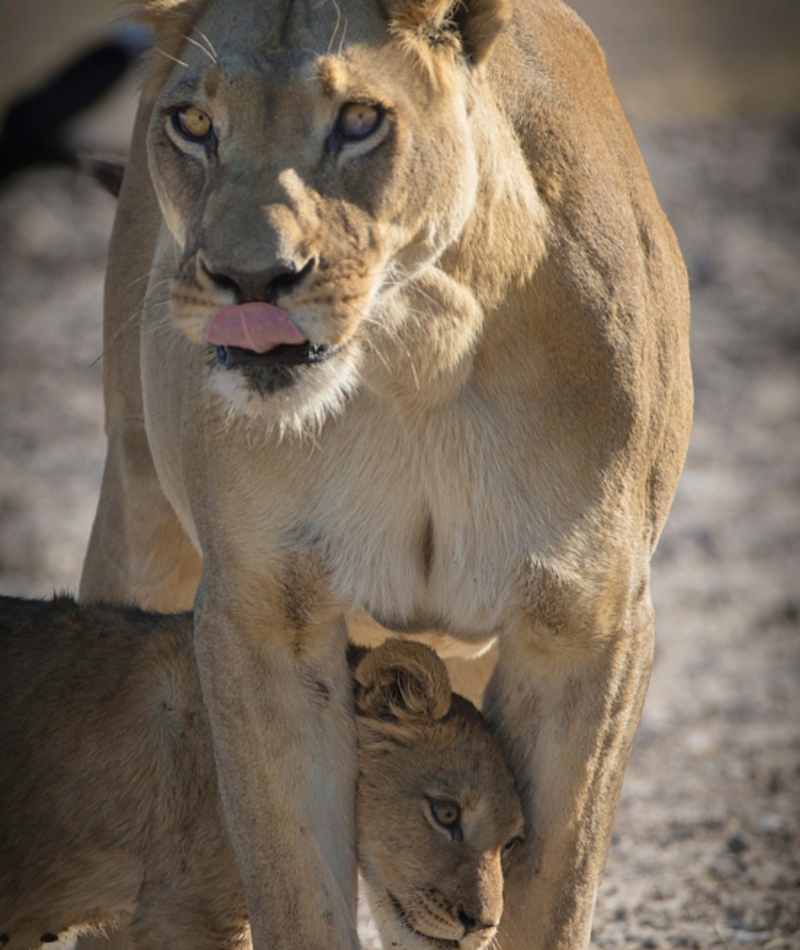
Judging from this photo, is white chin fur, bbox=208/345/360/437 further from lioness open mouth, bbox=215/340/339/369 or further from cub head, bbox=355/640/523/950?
cub head, bbox=355/640/523/950

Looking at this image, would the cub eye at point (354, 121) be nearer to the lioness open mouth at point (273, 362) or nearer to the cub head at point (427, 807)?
the lioness open mouth at point (273, 362)

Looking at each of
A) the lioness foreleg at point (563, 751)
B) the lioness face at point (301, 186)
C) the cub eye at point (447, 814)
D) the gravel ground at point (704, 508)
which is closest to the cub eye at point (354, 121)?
the lioness face at point (301, 186)

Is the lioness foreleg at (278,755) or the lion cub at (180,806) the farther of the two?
the lion cub at (180,806)

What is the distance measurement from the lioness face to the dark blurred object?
7.53m

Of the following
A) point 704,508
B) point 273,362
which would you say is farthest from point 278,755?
point 704,508

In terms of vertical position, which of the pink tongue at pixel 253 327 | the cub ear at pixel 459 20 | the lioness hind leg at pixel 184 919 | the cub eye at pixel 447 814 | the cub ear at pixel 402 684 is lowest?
the lioness hind leg at pixel 184 919

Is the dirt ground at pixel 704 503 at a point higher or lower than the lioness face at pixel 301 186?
lower

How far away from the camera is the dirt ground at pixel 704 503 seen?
470 cm

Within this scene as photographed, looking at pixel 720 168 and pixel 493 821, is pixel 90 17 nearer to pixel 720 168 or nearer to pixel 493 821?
pixel 720 168

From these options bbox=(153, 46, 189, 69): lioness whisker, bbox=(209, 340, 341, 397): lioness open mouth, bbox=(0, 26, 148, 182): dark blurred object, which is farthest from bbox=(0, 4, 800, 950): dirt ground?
bbox=(209, 340, 341, 397): lioness open mouth

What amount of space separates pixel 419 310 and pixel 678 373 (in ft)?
2.38

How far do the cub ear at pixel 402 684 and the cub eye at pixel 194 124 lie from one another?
4.04 ft

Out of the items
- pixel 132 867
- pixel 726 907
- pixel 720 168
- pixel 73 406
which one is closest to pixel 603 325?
pixel 132 867

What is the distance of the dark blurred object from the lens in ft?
33.0
